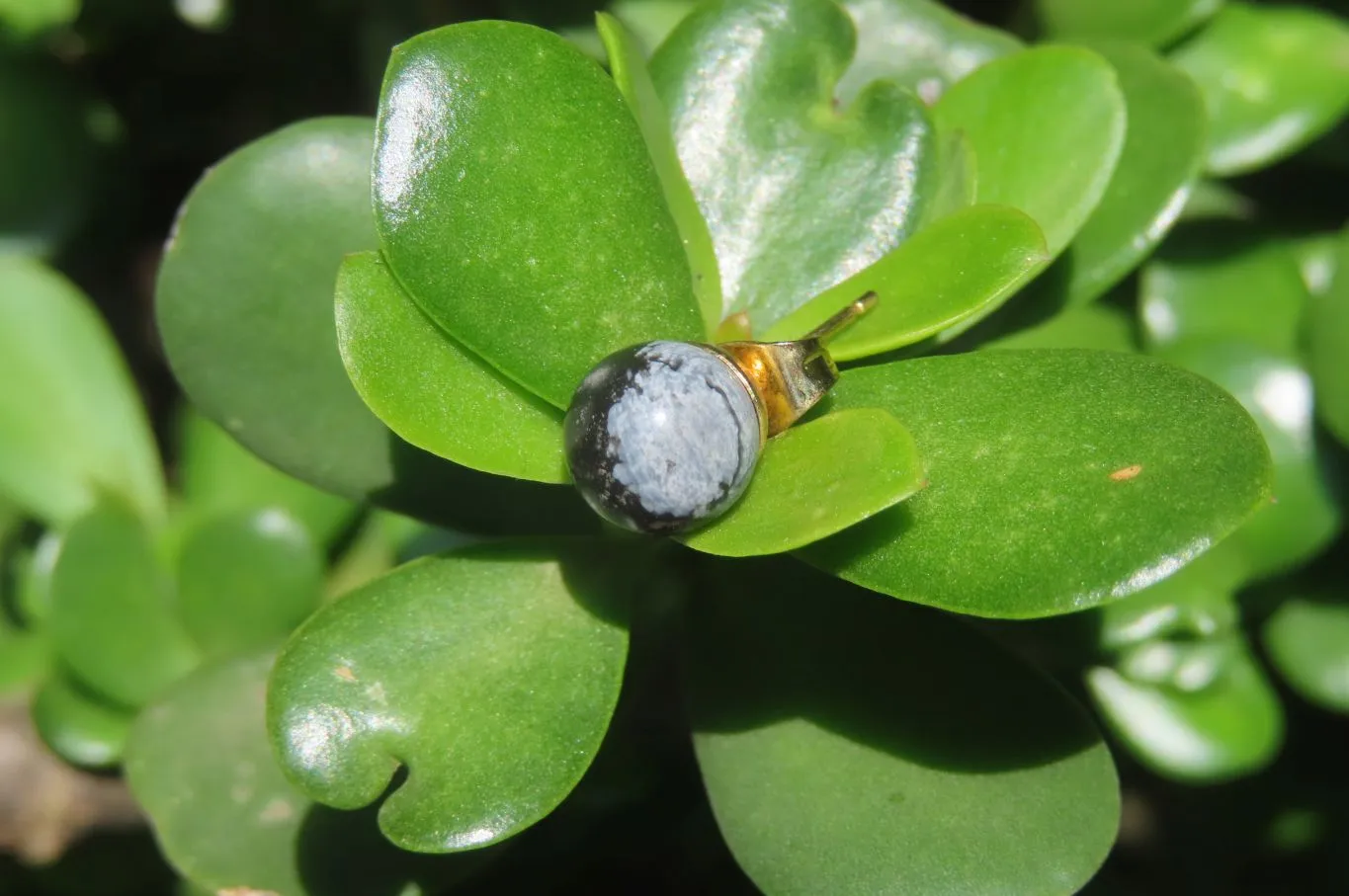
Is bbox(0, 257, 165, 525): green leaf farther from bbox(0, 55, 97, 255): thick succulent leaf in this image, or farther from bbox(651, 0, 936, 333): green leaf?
bbox(651, 0, 936, 333): green leaf

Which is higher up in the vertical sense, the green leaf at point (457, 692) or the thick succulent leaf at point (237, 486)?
the green leaf at point (457, 692)

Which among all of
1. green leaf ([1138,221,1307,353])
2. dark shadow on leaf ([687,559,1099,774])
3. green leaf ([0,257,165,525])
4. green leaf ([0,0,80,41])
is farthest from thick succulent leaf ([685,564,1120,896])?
green leaf ([0,0,80,41])

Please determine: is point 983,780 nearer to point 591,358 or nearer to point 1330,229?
point 591,358

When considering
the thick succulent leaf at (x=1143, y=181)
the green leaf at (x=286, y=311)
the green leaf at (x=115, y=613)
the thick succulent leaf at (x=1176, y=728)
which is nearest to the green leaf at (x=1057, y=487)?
the thick succulent leaf at (x=1143, y=181)

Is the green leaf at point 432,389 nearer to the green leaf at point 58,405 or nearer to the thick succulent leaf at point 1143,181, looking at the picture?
the thick succulent leaf at point 1143,181

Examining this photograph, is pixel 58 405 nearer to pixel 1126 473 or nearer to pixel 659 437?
pixel 659 437
